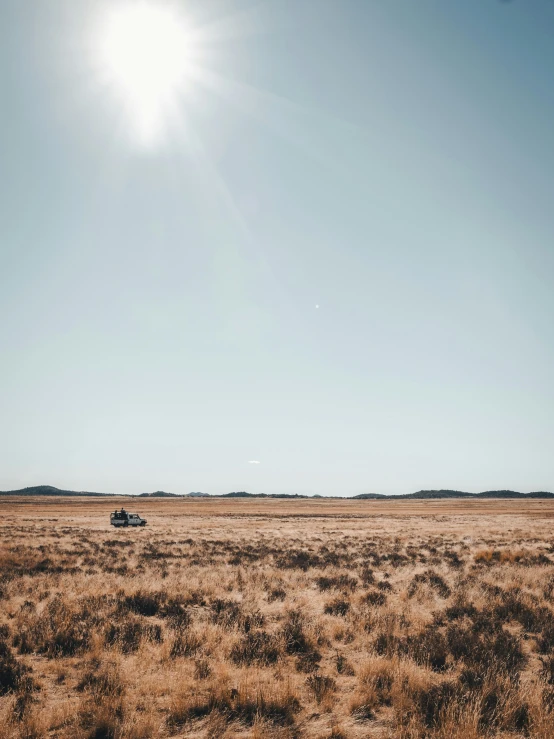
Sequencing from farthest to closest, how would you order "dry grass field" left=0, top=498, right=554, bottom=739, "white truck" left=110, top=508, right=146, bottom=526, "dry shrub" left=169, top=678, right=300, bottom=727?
"white truck" left=110, top=508, right=146, bottom=526, "dry shrub" left=169, top=678, right=300, bottom=727, "dry grass field" left=0, top=498, right=554, bottom=739

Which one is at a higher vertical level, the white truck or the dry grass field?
the dry grass field

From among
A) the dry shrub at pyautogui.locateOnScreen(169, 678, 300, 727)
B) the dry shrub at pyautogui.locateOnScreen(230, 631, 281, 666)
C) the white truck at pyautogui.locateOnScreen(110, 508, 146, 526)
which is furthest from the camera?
the white truck at pyautogui.locateOnScreen(110, 508, 146, 526)

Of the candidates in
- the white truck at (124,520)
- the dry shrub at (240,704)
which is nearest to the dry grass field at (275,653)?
the dry shrub at (240,704)

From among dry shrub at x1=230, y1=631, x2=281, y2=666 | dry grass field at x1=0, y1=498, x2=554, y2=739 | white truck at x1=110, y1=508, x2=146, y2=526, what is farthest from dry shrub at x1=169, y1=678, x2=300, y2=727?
white truck at x1=110, y1=508, x2=146, y2=526

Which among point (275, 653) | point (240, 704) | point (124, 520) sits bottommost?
point (124, 520)

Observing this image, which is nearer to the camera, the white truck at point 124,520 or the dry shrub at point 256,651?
the dry shrub at point 256,651

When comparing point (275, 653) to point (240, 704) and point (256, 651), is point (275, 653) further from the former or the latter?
point (240, 704)

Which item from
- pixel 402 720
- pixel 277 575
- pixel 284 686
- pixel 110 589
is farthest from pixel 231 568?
pixel 402 720

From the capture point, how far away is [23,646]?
945cm

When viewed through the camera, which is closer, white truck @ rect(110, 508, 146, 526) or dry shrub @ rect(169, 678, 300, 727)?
dry shrub @ rect(169, 678, 300, 727)

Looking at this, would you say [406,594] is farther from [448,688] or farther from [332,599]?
[448,688]

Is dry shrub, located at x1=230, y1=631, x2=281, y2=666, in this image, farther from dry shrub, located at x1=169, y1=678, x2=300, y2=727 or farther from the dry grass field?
dry shrub, located at x1=169, y1=678, x2=300, y2=727

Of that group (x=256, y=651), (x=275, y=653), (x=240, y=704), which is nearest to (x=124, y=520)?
(x=256, y=651)

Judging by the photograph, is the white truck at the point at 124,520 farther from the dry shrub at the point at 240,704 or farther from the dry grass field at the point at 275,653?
→ the dry shrub at the point at 240,704
